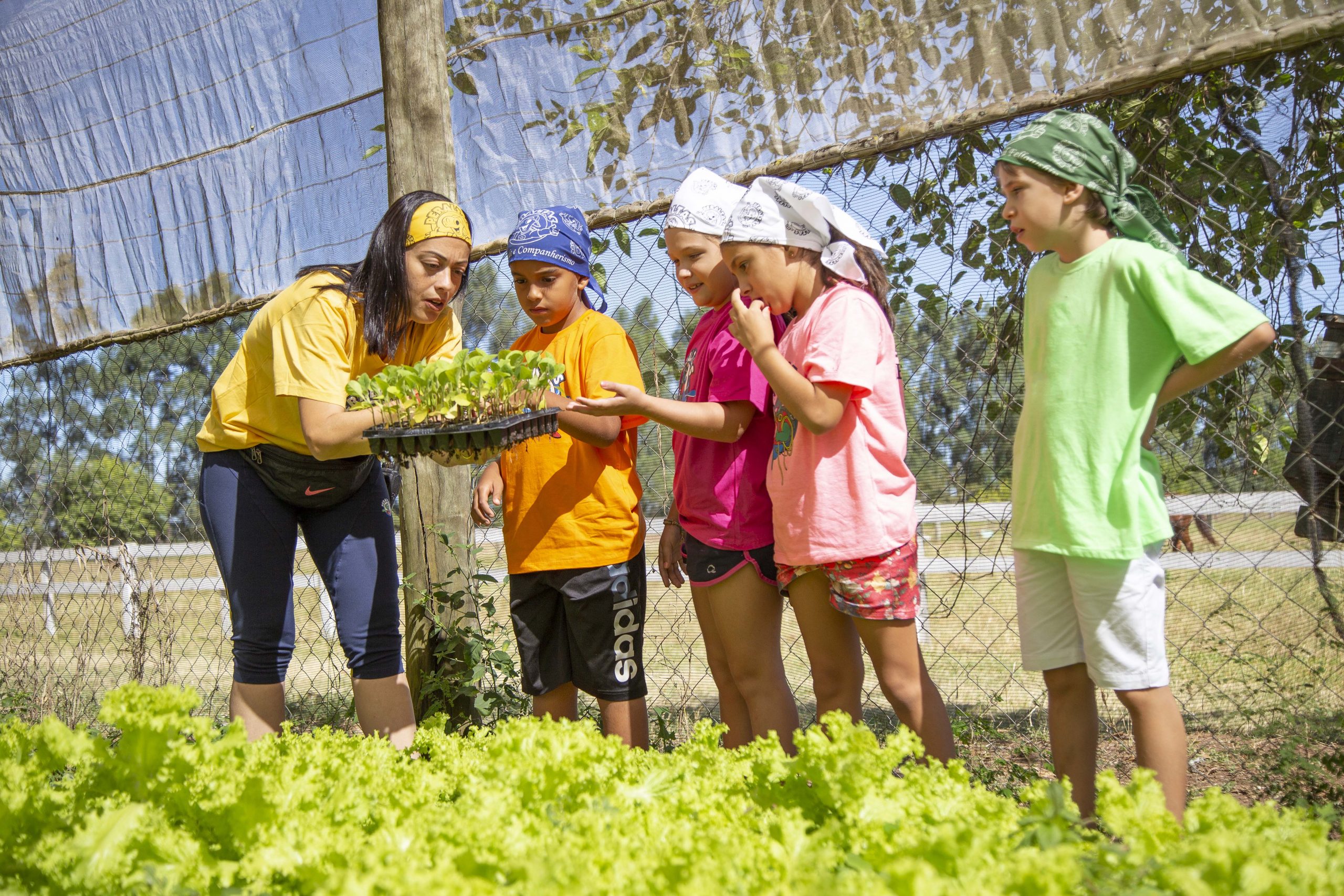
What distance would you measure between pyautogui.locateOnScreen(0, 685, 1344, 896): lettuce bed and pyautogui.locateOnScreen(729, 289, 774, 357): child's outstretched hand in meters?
0.90

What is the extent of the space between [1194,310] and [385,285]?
197 centimetres

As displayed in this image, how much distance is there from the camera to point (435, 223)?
2.57 metres

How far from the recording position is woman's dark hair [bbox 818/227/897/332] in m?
2.41

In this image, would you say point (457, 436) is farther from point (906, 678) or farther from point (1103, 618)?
point (1103, 618)

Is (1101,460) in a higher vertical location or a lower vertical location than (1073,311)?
lower

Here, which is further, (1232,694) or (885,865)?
(1232,694)

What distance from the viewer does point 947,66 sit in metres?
2.59

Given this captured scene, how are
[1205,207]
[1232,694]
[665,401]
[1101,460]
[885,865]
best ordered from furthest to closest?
1. [1232,694]
2. [1205,207]
3. [665,401]
4. [1101,460]
5. [885,865]

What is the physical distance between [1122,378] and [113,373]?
484 centimetres

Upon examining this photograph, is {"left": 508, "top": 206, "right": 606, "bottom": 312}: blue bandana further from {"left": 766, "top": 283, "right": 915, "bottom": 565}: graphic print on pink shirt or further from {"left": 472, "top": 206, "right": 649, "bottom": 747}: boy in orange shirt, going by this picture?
{"left": 766, "top": 283, "right": 915, "bottom": 565}: graphic print on pink shirt

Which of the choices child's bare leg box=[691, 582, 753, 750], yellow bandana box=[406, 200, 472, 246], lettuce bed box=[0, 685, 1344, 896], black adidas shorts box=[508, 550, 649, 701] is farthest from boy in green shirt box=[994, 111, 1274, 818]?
yellow bandana box=[406, 200, 472, 246]

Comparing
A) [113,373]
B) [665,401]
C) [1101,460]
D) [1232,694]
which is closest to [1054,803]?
[1101,460]

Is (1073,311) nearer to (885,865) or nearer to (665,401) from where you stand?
(665,401)

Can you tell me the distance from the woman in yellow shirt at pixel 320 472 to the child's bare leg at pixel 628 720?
2.00ft
